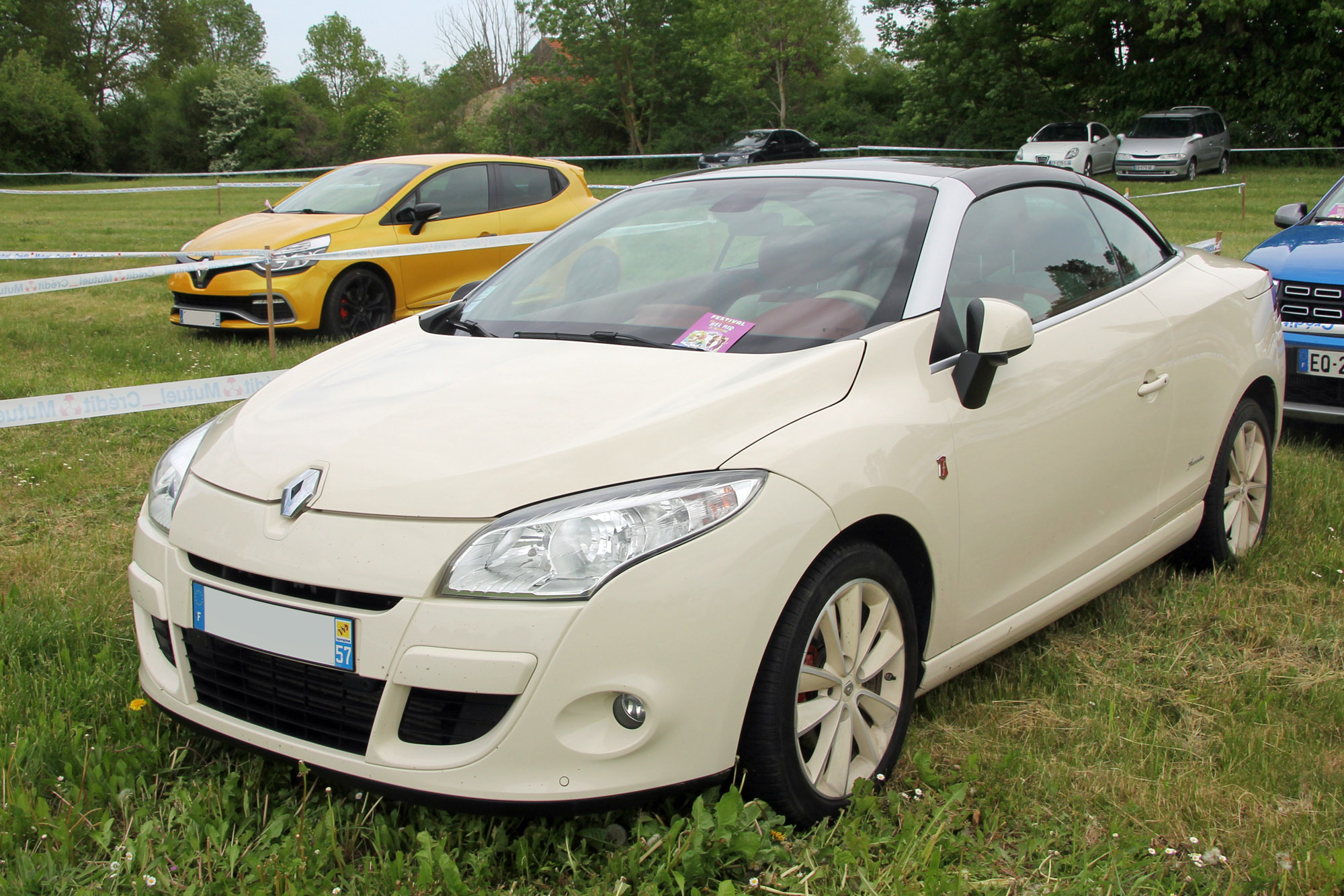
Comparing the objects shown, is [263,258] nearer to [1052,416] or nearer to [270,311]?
[270,311]

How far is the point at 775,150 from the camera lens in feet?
118

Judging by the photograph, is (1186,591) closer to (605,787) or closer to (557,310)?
(557,310)

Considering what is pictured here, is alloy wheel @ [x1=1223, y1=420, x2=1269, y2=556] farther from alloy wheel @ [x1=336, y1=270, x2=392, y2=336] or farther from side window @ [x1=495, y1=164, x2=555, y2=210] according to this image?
side window @ [x1=495, y1=164, x2=555, y2=210]

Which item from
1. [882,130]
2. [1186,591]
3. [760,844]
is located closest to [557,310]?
[760,844]

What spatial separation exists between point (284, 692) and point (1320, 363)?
5.26 metres

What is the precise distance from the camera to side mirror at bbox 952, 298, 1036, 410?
281cm

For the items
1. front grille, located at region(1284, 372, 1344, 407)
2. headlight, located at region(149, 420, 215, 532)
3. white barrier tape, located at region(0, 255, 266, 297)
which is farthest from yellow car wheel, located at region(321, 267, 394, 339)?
front grille, located at region(1284, 372, 1344, 407)

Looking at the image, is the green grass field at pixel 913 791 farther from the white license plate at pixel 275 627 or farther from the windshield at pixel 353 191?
the windshield at pixel 353 191

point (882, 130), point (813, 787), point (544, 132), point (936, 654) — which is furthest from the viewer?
point (544, 132)

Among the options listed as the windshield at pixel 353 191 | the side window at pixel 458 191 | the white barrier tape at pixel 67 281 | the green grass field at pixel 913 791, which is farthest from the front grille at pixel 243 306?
the green grass field at pixel 913 791

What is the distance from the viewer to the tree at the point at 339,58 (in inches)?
3723

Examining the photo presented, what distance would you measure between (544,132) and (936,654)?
49.5 metres

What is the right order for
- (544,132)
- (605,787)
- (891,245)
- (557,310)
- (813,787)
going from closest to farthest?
(605,787), (813,787), (891,245), (557,310), (544,132)

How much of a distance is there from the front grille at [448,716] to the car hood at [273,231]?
726cm
